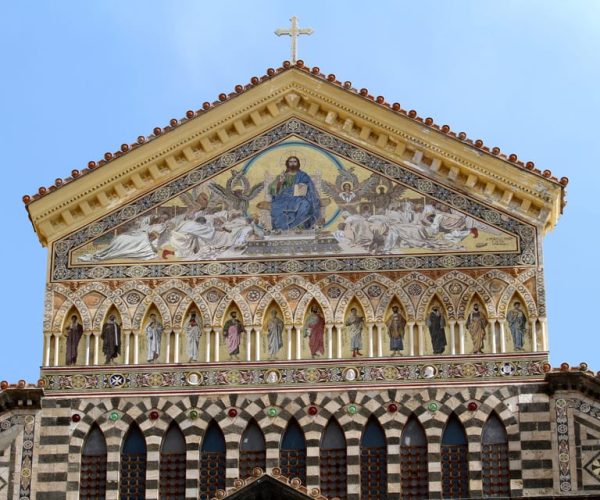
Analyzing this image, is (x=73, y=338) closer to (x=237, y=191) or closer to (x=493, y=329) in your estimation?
(x=237, y=191)

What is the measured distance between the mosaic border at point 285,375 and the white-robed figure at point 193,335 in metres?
0.30

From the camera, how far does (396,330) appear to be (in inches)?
1414

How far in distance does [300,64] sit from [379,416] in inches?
239

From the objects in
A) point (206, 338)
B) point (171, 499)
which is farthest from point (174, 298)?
point (171, 499)

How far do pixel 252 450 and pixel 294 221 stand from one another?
12.4ft

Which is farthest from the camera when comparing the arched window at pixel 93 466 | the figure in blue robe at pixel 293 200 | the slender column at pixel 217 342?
the figure in blue robe at pixel 293 200

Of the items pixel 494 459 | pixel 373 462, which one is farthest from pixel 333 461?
pixel 494 459

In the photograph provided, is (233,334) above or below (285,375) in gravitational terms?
above

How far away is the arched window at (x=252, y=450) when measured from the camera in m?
35.2

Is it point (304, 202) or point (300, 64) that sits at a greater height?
point (300, 64)

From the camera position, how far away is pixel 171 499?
35.2 m

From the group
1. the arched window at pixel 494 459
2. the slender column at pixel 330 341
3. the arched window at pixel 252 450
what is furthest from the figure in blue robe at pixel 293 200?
the arched window at pixel 494 459

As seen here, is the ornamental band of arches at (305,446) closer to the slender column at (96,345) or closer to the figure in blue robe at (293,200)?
the slender column at (96,345)

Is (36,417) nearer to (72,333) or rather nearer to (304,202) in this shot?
(72,333)
